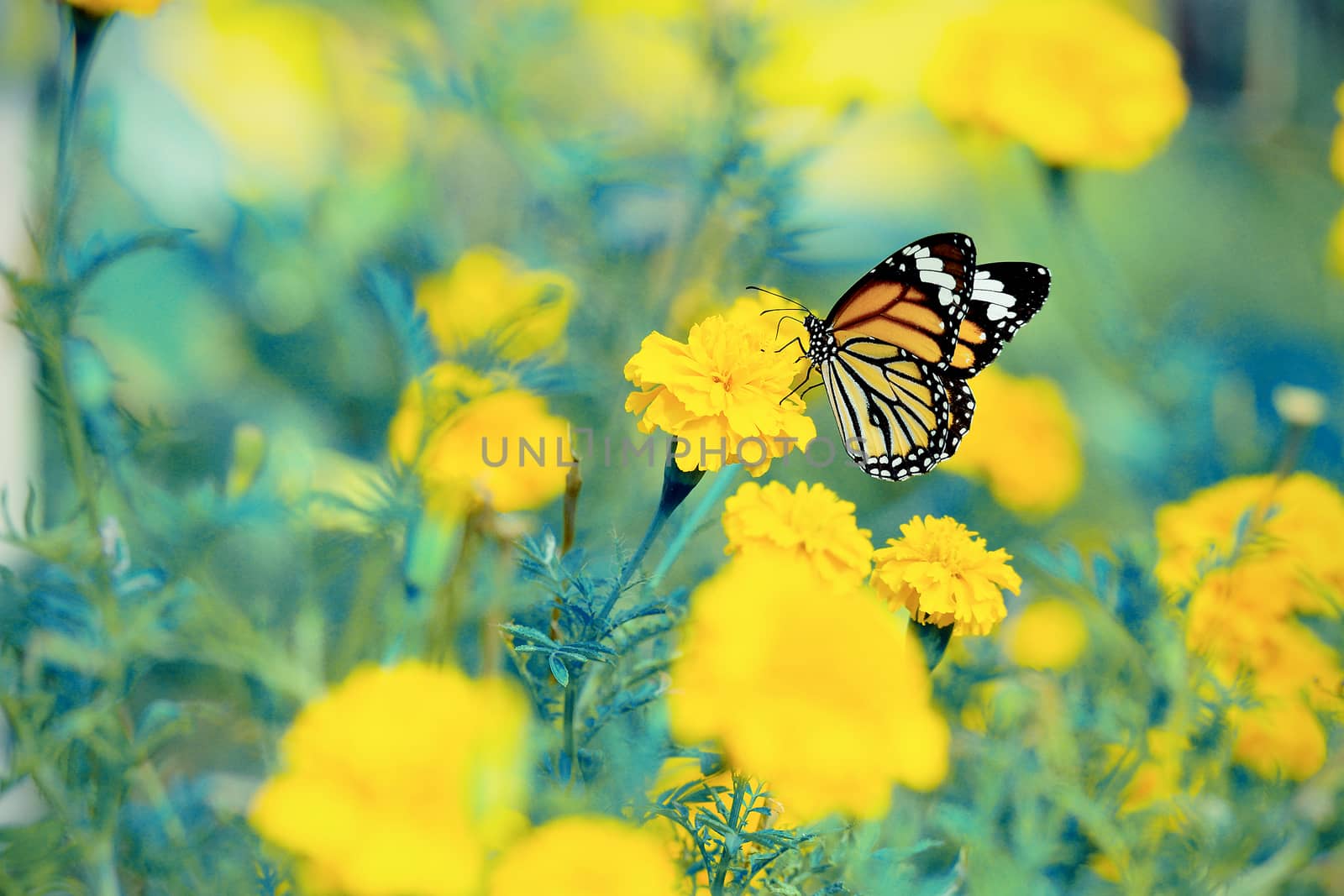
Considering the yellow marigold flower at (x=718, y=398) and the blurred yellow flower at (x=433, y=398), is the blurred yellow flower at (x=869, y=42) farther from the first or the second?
the yellow marigold flower at (x=718, y=398)

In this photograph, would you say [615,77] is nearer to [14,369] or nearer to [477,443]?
[14,369]

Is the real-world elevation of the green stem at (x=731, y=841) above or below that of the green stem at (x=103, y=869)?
above

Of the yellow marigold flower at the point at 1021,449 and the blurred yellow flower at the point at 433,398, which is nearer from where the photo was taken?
the blurred yellow flower at the point at 433,398

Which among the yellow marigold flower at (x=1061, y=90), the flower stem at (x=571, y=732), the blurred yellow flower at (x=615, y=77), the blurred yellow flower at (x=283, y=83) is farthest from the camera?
the blurred yellow flower at (x=283, y=83)

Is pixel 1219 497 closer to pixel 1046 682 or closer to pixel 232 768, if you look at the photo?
pixel 1046 682

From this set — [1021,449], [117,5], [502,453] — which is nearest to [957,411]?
[502,453]

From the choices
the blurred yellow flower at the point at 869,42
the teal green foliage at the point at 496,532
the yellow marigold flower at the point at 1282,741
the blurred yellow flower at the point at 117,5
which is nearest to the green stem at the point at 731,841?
the teal green foliage at the point at 496,532

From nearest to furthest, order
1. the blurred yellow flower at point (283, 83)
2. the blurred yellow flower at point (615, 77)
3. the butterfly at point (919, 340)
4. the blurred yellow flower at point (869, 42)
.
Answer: the butterfly at point (919, 340)
the blurred yellow flower at point (615, 77)
the blurred yellow flower at point (283, 83)
the blurred yellow flower at point (869, 42)
